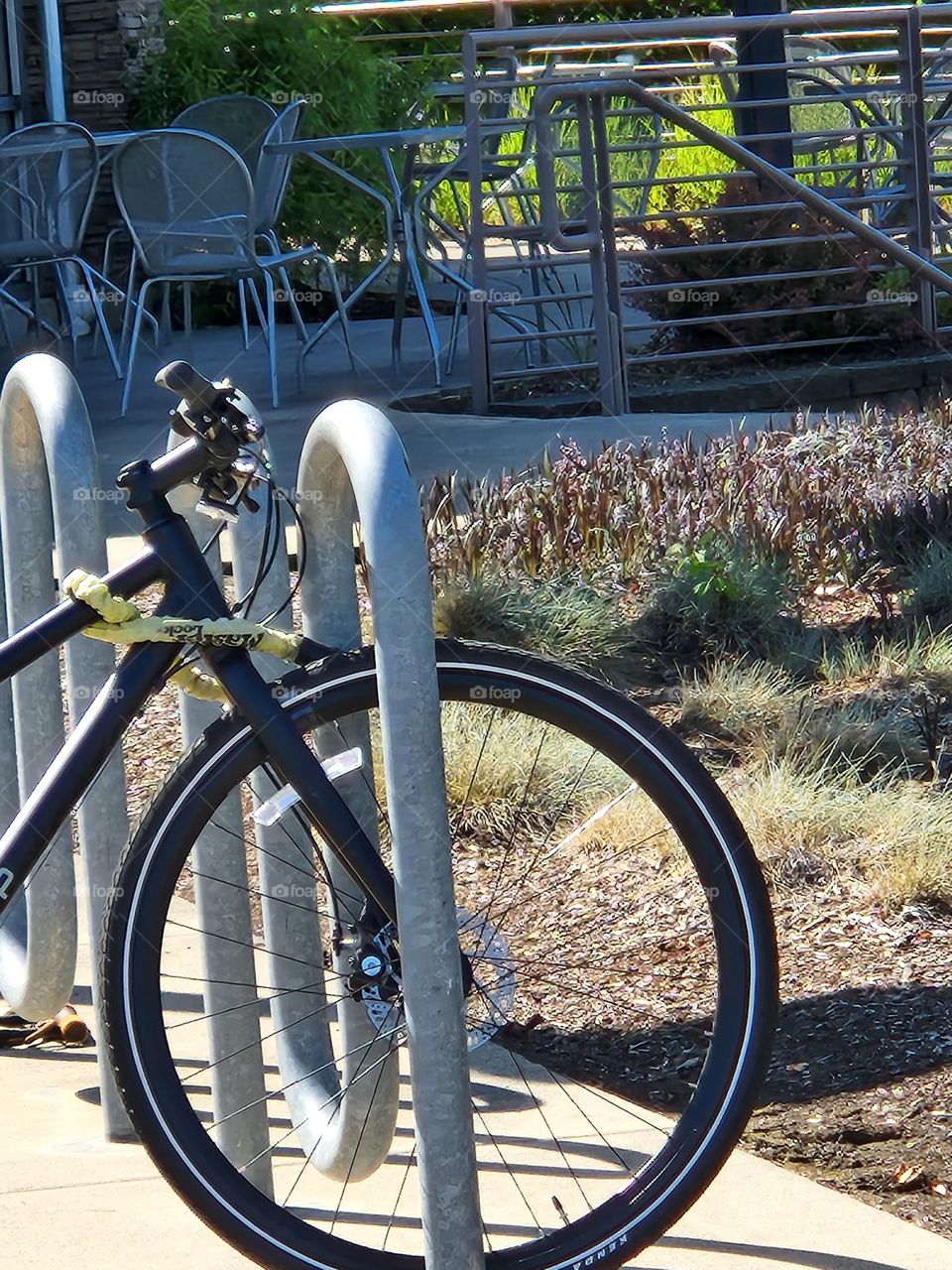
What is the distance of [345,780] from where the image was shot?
232 centimetres

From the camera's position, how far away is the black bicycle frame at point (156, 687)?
2162 mm

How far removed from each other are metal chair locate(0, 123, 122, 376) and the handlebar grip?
21.4 ft

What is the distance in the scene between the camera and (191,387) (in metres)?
2.17

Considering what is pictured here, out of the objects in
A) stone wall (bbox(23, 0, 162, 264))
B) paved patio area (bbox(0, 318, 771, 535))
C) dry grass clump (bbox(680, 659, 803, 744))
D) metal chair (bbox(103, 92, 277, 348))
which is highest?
stone wall (bbox(23, 0, 162, 264))

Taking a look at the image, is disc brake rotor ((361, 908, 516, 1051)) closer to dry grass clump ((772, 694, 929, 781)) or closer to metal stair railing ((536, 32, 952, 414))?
dry grass clump ((772, 694, 929, 781))

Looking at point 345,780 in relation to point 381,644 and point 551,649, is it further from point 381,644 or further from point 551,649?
point 551,649

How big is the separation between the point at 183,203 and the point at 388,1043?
6.60 metres

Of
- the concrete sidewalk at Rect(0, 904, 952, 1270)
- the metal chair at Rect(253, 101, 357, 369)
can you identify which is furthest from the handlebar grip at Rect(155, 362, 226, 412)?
the metal chair at Rect(253, 101, 357, 369)

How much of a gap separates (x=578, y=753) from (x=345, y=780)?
6.53ft

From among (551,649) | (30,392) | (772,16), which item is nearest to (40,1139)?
(30,392)

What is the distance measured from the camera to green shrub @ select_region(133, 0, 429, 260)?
37.6ft

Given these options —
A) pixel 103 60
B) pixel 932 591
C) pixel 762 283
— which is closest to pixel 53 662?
pixel 932 591

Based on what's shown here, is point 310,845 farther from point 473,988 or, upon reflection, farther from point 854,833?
point 854,833

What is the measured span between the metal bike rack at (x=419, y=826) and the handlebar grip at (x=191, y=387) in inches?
6.3
